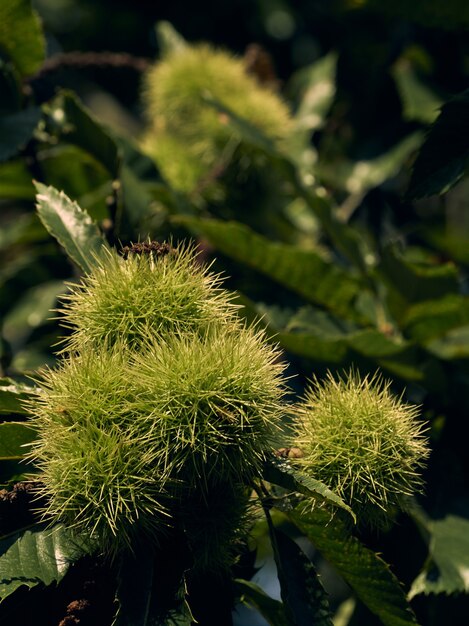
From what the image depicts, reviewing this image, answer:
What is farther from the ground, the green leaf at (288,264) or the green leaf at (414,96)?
the green leaf at (414,96)

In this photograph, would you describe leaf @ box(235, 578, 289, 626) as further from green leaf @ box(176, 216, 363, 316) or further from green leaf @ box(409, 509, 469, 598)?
green leaf @ box(176, 216, 363, 316)

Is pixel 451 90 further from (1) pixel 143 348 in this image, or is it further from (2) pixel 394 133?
(1) pixel 143 348

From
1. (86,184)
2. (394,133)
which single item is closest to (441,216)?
(394,133)

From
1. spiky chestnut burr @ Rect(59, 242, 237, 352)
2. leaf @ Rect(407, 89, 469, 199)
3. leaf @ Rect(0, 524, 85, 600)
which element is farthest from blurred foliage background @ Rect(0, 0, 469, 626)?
leaf @ Rect(0, 524, 85, 600)

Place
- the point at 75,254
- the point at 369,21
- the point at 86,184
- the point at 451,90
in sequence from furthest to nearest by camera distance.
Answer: the point at 369,21 → the point at 451,90 → the point at 86,184 → the point at 75,254

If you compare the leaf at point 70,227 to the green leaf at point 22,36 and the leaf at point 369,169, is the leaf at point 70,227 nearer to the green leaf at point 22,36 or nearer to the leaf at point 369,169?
the green leaf at point 22,36

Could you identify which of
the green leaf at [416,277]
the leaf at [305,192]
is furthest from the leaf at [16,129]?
the green leaf at [416,277]
